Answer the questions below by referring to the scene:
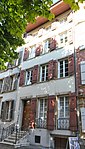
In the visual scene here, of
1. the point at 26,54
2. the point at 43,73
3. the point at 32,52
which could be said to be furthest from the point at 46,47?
the point at 43,73

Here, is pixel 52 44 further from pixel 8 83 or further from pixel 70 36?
pixel 8 83

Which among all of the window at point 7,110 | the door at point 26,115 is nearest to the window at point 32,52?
the door at point 26,115

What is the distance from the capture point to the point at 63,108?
12.0 metres

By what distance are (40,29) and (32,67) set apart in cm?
466

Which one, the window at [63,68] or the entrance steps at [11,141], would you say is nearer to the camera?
the entrance steps at [11,141]

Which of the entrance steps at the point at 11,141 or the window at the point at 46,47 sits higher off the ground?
the window at the point at 46,47

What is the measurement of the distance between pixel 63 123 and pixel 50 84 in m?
3.27

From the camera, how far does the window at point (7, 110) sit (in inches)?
615

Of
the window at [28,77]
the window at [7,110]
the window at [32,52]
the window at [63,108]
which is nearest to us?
the window at [63,108]

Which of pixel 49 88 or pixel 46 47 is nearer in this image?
pixel 49 88

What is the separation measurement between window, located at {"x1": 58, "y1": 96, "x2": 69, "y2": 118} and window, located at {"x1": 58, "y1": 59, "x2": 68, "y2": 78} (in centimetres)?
192

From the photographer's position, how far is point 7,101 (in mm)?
16812

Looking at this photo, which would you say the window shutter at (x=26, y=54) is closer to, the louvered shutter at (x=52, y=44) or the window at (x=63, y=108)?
the louvered shutter at (x=52, y=44)

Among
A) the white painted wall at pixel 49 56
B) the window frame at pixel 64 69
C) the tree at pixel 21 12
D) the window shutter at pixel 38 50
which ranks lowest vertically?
the tree at pixel 21 12
